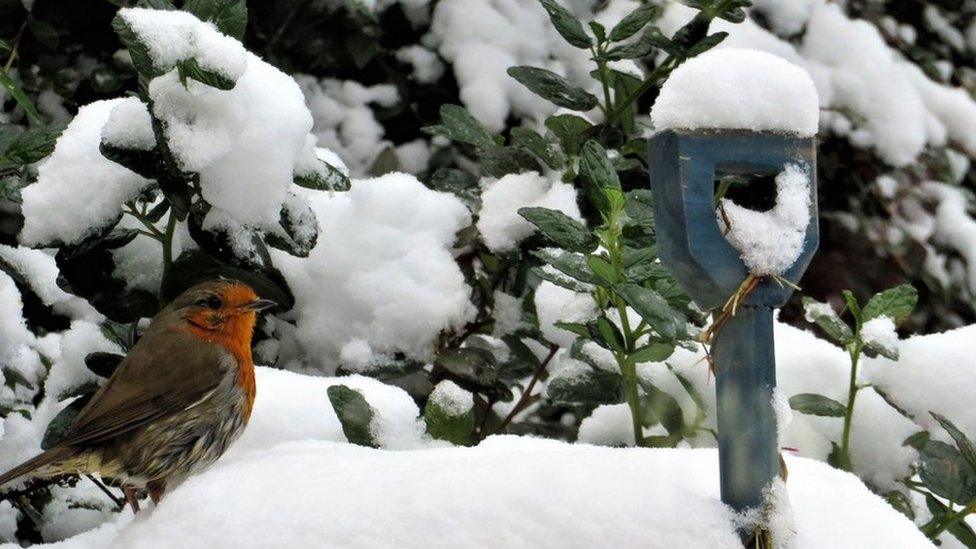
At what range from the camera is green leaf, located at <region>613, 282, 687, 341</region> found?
1135 mm

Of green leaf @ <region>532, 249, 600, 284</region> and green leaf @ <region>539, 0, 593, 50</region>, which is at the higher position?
green leaf @ <region>539, 0, 593, 50</region>

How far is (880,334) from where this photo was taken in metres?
A: 1.37

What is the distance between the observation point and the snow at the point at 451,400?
1.36 metres

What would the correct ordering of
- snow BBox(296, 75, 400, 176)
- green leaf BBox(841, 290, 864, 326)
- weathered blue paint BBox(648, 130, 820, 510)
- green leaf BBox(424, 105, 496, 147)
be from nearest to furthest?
weathered blue paint BBox(648, 130, 820, 510) < green leaf BBox(841, 290, 864, 326) < green leaf BBox(424, 105, 496, 147) < snow BBox(296, 75, 400, 176)

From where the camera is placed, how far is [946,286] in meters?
2.50

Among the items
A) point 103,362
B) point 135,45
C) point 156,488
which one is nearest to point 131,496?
point 156,488

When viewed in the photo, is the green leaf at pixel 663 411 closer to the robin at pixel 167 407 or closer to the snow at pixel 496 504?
the snow at pixel 496 504

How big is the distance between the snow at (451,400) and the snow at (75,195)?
1.66 ft

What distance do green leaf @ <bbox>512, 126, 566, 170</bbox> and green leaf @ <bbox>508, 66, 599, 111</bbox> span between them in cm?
6

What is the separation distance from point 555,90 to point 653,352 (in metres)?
0.53

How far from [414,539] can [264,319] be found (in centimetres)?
99

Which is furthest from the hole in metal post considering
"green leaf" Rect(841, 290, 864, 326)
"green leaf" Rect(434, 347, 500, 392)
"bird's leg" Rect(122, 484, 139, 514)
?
"bird's leg" Rect(122, 484, 139, 514)

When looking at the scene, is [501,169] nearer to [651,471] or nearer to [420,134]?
[420,134]

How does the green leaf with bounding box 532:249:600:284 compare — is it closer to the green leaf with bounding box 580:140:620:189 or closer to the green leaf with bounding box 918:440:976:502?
the green leaf with bounding box 580:140:620:189
